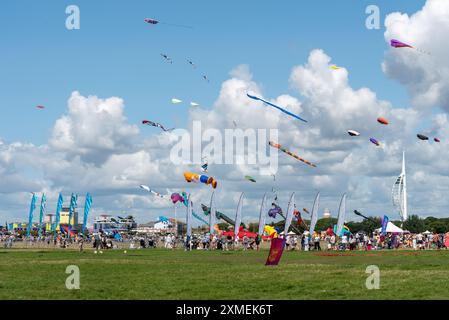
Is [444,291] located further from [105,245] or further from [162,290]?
[105,245]

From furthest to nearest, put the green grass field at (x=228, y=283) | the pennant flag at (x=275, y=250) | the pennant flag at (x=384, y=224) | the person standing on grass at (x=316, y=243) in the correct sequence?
the pennant flag at (x=384, y=224) → the person standing on grass at (x=316, y=243) → the pennant flag at (x=275, y=250) → the green grass field at (x=228, y=283)

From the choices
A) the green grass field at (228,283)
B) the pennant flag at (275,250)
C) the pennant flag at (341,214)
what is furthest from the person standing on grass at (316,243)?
the green grass field at (228,283)

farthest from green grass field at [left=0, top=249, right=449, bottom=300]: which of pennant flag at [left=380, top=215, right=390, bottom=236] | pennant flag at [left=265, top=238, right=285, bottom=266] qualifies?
pennant flag at [left=380, top=215, right=390, bottom=236]

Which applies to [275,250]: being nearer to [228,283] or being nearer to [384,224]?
[228,283]

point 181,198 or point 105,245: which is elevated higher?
point 181,198

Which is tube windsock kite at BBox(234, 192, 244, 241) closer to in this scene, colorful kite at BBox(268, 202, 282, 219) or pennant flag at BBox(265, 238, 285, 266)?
colorful kite at BBox(268, 202, 282, 219)

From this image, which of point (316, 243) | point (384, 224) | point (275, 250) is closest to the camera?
point (275, 250)

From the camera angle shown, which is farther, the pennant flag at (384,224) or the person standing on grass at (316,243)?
the pennant flag at (384,224)

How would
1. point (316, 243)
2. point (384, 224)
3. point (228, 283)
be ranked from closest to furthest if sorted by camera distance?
point (228, 283) → point (316, 243) → point (384, 224)

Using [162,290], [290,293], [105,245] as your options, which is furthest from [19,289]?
[105,245]

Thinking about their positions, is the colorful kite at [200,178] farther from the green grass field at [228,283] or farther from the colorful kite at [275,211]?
the green grass field at [228,283]

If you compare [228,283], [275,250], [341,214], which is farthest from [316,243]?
[228,283]

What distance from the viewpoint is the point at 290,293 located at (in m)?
24.4
